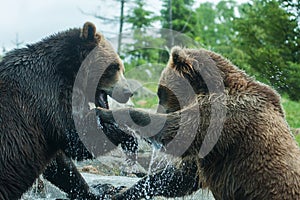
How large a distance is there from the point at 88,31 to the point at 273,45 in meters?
12.3

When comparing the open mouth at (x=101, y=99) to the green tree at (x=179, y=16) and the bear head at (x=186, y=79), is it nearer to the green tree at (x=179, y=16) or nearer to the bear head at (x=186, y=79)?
the bear head at (x=186, y=79)

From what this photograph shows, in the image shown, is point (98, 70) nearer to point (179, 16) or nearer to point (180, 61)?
point (180, 61)

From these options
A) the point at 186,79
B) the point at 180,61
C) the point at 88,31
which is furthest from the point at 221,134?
the point at 88,31

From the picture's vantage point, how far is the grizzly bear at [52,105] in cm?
514

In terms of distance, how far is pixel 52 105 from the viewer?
17.6 feet

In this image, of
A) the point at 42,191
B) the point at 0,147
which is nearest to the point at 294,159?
the point at 0,147

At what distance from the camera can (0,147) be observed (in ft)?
16.5

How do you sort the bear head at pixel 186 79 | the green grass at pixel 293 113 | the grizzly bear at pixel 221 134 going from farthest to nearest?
the green grass at pixel 293 113 → the bear head at pixel 186 79 → the grizzly bear at pixel 221 134

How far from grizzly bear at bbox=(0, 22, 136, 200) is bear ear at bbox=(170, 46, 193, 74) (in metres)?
0.68

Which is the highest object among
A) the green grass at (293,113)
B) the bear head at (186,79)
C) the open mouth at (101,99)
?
the bear head at (186,79)

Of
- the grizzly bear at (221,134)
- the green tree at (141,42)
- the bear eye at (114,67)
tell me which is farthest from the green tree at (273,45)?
the grizzly bear at (221,134)

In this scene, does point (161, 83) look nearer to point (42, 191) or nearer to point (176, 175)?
point (176, 175)

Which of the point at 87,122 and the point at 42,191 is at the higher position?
the point at 87,122

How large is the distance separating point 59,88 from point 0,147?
2.69 ft
